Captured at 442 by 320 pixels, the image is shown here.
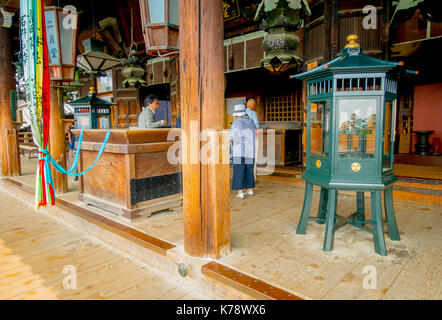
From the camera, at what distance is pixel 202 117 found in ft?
7.98

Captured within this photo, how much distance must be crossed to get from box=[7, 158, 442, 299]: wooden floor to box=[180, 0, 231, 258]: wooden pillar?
290 millimetres

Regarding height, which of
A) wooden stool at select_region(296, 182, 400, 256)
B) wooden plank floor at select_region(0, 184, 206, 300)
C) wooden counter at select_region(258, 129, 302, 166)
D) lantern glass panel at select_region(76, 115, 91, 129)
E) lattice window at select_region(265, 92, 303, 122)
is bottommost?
wooden plank floor at select_region(0, 184, 206, 300)

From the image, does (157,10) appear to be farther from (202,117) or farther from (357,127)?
(357,127)

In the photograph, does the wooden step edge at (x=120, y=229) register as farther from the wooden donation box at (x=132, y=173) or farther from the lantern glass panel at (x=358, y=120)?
the lantern glass panel at (x=358, y=120)

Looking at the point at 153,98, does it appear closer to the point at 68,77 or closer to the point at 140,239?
the point at 68,77

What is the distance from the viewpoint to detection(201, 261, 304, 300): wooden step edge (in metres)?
1.98

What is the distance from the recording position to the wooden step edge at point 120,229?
9.38 ft

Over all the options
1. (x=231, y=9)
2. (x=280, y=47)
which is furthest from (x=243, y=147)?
(x=231, y=9)

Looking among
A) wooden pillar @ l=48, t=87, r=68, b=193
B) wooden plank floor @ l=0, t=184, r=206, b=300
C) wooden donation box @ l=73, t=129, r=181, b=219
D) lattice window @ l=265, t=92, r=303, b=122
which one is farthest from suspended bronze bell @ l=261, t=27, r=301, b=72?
lattice window @ l=265, t=92, r=303, b=122

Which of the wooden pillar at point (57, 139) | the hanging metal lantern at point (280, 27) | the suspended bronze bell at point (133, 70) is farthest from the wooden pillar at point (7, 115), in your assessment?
the hanging metal lantern at point (280, 27)

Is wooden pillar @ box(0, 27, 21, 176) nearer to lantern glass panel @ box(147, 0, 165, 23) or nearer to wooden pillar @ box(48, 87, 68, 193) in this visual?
wooden pillar @ box(48, 87, 68, 193)

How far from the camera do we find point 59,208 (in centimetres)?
443

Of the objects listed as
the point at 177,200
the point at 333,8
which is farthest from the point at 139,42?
the point at 177,200
